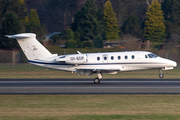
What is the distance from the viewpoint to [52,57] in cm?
2219

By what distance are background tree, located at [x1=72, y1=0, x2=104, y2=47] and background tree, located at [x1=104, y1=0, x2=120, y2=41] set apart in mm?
4070

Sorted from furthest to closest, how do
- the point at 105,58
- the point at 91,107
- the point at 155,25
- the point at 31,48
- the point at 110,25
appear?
the point at 110,25 → the point at 155,25 → the point at 31,48 → the point at 105,58 → the point at 91,107

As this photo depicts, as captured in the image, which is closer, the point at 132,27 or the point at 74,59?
the point at 74,59

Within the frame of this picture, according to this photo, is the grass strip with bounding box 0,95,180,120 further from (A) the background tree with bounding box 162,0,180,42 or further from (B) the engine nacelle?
(A) the background tree with bounding box 162,0,180,42

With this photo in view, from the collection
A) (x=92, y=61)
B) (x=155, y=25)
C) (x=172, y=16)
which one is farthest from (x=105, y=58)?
(x=172, y=16)

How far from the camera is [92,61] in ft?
70.8

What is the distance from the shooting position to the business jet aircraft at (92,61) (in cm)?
2144

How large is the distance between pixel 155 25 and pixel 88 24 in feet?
53.4

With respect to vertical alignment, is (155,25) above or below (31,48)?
above

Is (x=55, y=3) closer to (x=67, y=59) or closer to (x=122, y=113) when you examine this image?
(x=67, y=59)

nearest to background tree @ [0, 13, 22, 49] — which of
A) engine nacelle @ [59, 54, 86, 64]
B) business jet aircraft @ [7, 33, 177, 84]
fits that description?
business jet aircraft @ [7, 33, 177, 84]

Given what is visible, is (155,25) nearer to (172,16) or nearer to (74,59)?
(172,16)

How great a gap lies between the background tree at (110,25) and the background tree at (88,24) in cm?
407

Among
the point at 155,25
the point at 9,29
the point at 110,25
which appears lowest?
the point at 9,29
